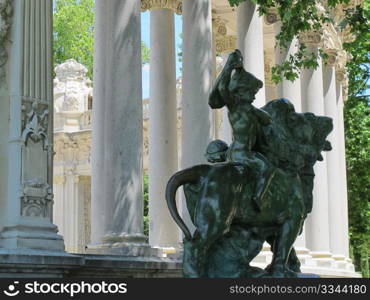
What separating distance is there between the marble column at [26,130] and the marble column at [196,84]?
425 inches

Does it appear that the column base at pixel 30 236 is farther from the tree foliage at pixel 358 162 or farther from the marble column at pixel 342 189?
the tree foliage at pixel 358 162

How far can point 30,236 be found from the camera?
21.1m

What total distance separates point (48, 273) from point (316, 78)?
92.6ft

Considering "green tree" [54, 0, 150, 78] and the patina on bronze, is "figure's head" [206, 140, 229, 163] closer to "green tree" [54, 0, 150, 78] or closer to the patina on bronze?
the patina on bronze

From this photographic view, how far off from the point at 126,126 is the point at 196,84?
18.9 ft

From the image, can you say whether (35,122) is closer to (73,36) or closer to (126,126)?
(126,126)

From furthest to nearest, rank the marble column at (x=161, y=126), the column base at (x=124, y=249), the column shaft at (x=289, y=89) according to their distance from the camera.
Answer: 1. the column shaft at (x=289, y=89)
2. the marble column at (x=161, y=126)
3. the column base at (x=124, y=249)

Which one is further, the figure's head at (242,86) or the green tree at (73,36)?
the green tree at (73,36)

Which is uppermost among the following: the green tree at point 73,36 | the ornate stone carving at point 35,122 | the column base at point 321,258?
the green tree at point 73,36

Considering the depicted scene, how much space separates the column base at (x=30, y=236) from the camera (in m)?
21.0

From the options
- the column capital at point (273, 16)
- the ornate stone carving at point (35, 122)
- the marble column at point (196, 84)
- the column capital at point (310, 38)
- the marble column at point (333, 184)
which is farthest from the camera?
the marble column at point (333, 184)

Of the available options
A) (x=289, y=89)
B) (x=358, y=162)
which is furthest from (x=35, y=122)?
(x=358, y=162)

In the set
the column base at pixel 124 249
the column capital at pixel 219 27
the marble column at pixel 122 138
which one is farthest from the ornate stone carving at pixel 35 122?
the column capital at pixel 219 27

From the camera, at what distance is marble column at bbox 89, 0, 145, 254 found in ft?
92.4
